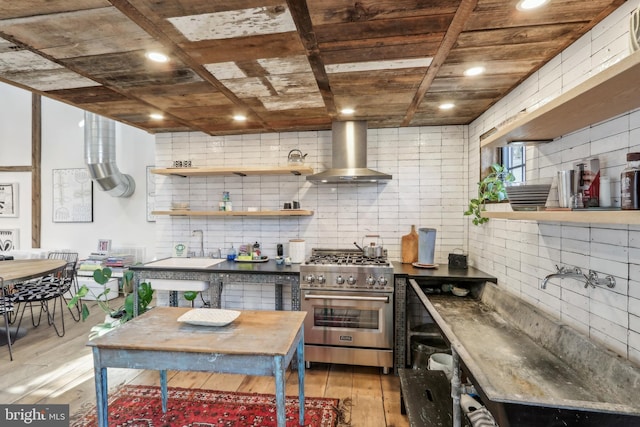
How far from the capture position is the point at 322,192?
3570 millimetres

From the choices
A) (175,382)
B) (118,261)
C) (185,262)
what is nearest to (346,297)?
(175,382)

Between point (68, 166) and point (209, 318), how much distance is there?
217 inches

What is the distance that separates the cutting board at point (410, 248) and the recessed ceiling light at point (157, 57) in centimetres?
263

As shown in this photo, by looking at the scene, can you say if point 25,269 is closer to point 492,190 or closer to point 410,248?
point 410,248

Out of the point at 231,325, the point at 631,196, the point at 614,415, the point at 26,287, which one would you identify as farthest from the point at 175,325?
the point at 26,287

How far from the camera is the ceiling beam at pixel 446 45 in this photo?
4.42 feet

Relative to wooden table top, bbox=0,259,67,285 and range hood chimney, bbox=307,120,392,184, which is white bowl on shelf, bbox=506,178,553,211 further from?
wooden table top, bbox=0,259,67,285

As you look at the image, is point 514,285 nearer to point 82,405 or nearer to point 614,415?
point 614,415

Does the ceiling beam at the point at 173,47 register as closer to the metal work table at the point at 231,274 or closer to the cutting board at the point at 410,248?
the metal work table at the point at 231,274

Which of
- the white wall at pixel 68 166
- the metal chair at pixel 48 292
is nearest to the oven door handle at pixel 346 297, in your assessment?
the metal chair at pixel 48 292

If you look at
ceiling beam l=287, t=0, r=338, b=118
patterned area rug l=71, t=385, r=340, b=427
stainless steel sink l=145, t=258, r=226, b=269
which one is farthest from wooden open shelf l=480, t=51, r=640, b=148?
stainless steel sink l=145, t=258, r=226, b=269

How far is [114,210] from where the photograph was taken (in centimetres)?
541

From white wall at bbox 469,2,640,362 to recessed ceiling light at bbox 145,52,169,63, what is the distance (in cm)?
223

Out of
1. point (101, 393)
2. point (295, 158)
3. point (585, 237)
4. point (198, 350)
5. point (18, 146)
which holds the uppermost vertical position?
point (18, 146)
